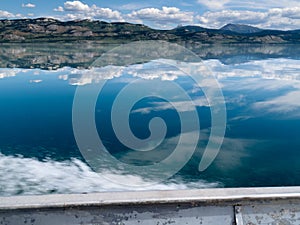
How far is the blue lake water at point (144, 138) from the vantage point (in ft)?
12.4

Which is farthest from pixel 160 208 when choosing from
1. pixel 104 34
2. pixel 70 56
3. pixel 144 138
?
pixel 104 34

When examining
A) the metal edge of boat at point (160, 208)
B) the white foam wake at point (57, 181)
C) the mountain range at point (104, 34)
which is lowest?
the white foam wake at point (57, 181)

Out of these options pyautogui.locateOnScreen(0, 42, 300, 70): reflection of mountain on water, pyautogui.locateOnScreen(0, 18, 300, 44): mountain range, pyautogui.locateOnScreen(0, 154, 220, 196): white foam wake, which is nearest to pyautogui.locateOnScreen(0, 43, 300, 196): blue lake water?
pyautogui.locateOnScreen(0, 154, 220, 196): white foam wake

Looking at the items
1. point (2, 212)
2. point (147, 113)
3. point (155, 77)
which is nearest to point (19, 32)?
point (155, 77)

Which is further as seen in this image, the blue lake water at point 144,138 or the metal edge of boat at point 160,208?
the blue lake water at point 144,138

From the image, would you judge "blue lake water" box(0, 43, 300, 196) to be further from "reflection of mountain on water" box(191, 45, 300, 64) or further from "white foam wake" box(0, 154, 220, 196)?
"reflection of mountain on water" box(191, 45, 300, 64)

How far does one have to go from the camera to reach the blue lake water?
3.78m

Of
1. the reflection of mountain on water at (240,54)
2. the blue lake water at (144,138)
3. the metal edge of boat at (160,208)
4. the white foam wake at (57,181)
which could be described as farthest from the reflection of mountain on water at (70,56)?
the metal edge of boat at (160,208)

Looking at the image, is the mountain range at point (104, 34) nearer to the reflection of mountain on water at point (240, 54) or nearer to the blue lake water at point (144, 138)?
the reflection of mountain on water at point (240, 54)

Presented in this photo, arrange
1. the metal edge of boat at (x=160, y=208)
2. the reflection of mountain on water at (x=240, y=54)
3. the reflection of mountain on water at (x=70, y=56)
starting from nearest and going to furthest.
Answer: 1. the metal edge of boat at (x=160, y=208)
2. the reflection of mountain on water at (x=70, y=56)
3. the reflection of mountain on water at (x=240, y=54)

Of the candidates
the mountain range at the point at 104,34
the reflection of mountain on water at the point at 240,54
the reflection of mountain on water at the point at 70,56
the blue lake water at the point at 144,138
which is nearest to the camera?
the blue lake water at the point at 144,138

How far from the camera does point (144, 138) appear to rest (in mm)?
5230

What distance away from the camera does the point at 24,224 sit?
1.45m

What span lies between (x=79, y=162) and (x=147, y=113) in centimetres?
266
